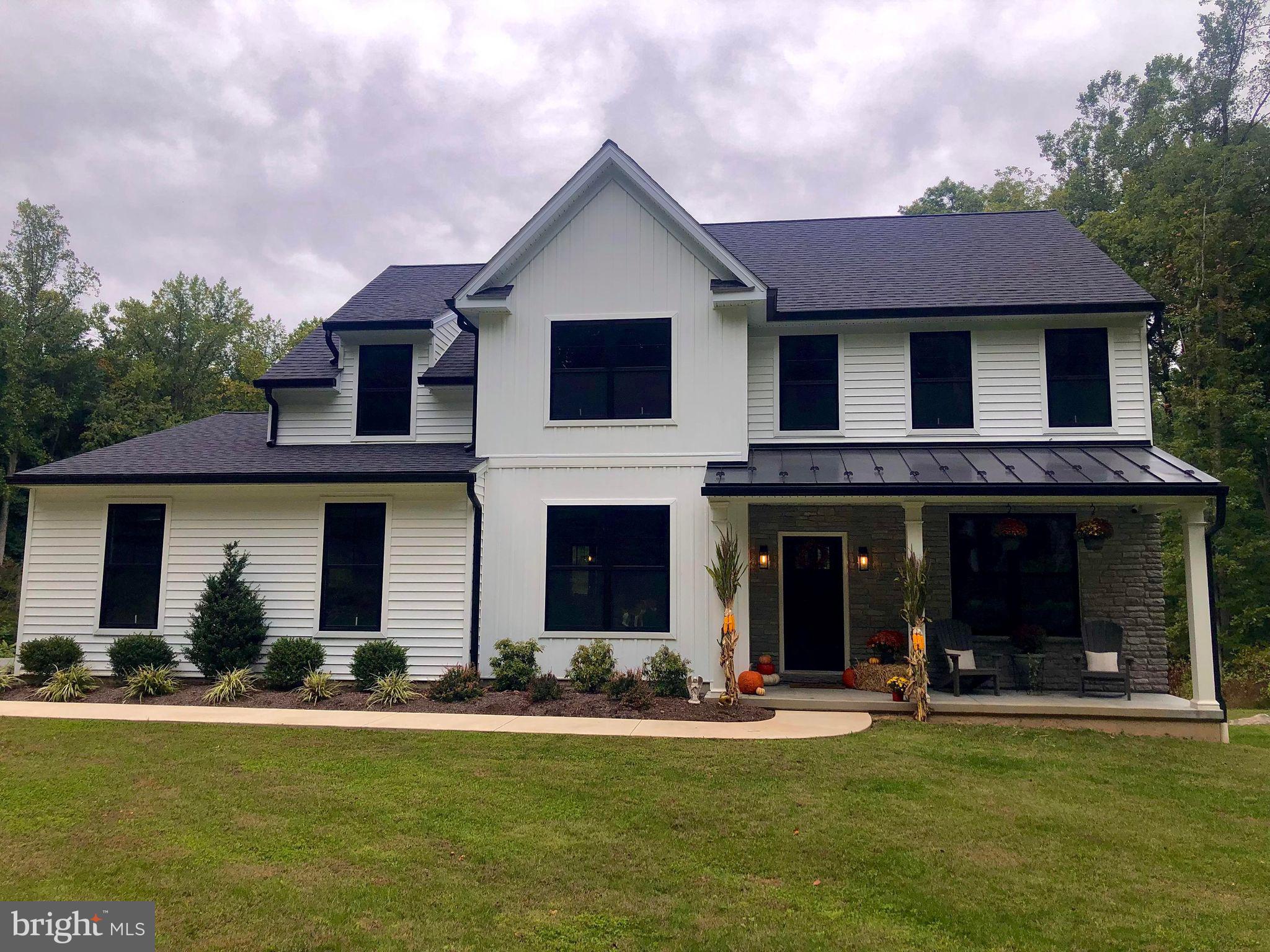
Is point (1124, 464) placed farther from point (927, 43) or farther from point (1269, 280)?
point (1269, 280)

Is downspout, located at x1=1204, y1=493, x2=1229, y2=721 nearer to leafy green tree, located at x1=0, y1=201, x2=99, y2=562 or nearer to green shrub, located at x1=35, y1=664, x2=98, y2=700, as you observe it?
green shrub, located at x1=35, y1=664, x2=98, y2=700

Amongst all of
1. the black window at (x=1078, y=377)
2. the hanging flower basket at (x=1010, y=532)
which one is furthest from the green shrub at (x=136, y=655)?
the black window at (x=1078, y=377)

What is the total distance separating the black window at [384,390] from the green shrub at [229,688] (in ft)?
15.2

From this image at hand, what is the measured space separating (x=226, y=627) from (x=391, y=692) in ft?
9.78

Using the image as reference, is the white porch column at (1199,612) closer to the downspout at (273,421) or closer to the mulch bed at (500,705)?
the mulch bed at (500,705)

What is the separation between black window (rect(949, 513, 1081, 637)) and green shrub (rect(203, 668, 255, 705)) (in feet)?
35.4

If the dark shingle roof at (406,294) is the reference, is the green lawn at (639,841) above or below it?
below

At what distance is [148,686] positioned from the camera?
11.4 m

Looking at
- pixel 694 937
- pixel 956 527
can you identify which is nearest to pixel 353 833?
pixel 694 937

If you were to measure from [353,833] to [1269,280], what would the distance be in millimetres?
26912

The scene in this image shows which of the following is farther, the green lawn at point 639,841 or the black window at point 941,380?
the black window at point 941,380

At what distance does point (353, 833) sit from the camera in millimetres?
5762

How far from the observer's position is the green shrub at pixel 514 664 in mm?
11523

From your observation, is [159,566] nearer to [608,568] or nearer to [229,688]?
[229,688]
